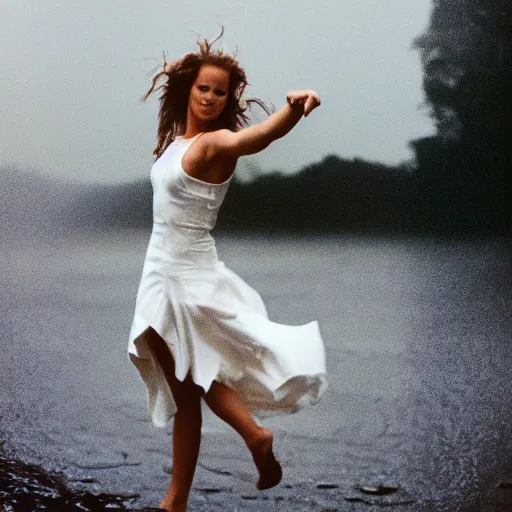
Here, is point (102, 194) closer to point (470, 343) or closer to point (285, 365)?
point (470, 343)

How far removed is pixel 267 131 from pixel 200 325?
0.55 m

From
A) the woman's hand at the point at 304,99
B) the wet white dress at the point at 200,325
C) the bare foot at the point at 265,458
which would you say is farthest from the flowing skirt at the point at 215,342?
the woman's hand at the point at 304,99

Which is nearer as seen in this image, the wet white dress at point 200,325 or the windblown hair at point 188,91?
the wet white dress at point 200,325

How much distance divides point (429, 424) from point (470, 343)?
85 cm

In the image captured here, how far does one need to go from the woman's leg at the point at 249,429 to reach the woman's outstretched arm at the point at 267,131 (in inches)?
23.4

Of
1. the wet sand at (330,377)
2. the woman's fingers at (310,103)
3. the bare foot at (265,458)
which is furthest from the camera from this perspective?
the wet sand at (330,377)

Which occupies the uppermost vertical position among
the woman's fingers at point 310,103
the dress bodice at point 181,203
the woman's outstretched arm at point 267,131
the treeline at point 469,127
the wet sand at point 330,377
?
the treeline at point 469,127

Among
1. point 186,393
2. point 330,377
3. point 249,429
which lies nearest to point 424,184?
point 330,377

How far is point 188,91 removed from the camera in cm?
246

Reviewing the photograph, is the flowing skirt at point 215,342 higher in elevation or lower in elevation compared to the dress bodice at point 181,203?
lower

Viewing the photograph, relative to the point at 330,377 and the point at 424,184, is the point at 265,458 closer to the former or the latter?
the point at 330,377

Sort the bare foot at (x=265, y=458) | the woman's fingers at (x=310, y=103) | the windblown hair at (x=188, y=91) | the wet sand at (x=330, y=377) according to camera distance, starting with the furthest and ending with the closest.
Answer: the wet sand at (x=330, y=377)
the windblown hair at (x=188, y=91)
the bare foot at (x=265, y=458)
the woman's fingers at (x=310, y=103)

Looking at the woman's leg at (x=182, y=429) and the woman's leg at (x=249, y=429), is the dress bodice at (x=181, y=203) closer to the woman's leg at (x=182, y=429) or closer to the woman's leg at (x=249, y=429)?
the woman's leg at (x=182, y=429)

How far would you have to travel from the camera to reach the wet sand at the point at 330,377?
2.93 meters
